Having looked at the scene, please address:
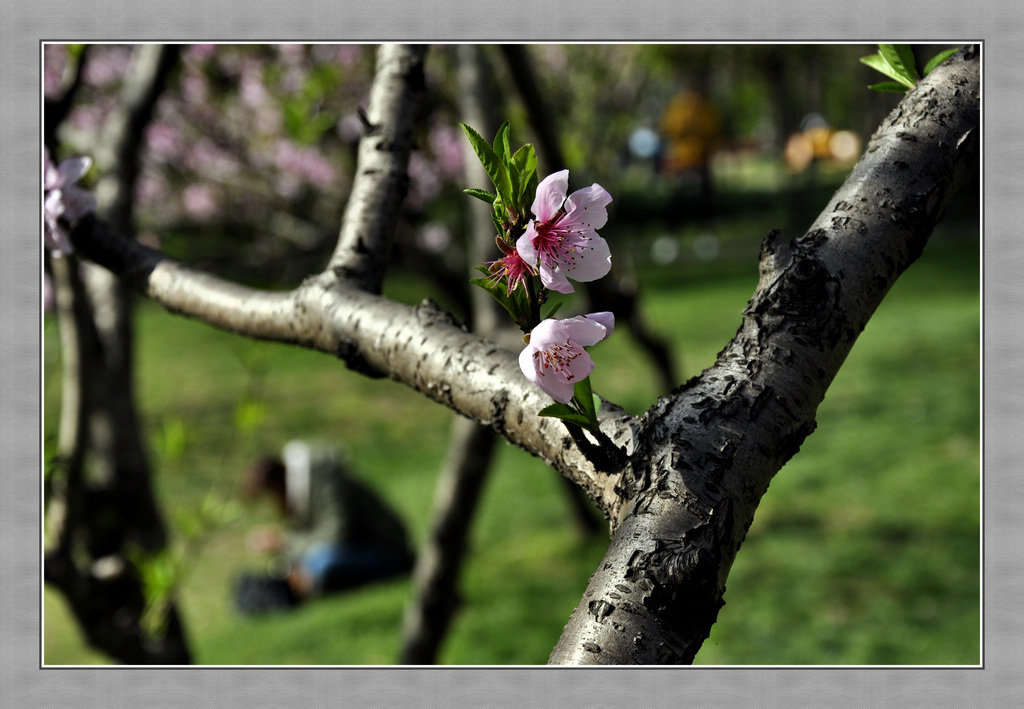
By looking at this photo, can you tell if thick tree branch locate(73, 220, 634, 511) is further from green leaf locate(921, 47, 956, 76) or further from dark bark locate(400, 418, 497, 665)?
dark bark locate(400, 418, 497, 665)

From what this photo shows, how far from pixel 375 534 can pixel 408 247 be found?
2467 millimetres

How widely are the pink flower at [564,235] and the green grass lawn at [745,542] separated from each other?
1.58m

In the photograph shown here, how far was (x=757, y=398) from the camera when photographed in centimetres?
83

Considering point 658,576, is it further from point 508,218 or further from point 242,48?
point 242,48

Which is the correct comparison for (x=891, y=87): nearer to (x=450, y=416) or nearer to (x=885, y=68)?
(x=885, y=68)

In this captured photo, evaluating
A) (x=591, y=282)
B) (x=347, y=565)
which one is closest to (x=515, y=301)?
(x=591, y=282)

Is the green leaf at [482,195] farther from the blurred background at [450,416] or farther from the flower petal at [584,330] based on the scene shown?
the blurred background at [450,416]

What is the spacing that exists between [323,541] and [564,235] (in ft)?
17.8

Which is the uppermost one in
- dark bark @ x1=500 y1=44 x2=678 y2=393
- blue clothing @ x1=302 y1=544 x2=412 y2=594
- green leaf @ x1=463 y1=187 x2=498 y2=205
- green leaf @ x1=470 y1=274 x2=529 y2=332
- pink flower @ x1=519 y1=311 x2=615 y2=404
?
dark bark @ x1=500 y1=44 x2=678 y2=393

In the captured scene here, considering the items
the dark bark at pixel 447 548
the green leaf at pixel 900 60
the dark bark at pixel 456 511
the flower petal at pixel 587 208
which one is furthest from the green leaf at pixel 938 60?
the dark bark at pixel 447 548

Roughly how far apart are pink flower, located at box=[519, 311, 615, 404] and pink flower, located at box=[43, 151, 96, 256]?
91 cm

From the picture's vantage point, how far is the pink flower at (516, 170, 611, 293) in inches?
28.0

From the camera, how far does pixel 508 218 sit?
2.46ft

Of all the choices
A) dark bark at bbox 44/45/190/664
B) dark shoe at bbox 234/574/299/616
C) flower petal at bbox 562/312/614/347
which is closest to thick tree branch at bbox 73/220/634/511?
flower petal at bbox 562/312/614/347
